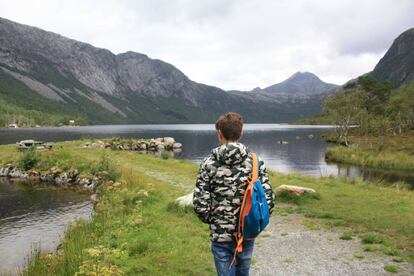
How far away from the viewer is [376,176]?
46.4 m

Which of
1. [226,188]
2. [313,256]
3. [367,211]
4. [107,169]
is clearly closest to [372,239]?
[313,256]

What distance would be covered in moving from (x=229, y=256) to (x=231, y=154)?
175cm

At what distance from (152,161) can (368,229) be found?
30173 mm

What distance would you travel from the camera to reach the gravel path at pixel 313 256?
10.2 meters

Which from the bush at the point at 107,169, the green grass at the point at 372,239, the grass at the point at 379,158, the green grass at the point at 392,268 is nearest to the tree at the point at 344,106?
the grass at the point at 379,158

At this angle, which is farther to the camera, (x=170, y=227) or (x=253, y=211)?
(x=170, y=227)

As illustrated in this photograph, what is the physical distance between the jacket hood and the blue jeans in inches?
54.1

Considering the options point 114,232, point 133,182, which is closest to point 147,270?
point 114,232

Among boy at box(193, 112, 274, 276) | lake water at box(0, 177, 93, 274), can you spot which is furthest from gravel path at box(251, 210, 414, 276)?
lake water at box(0, 177, 93, 274)

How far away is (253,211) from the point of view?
5.84 m

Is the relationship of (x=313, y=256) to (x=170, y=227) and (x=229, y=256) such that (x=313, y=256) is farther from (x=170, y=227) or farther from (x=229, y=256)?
(x=229, y=256)

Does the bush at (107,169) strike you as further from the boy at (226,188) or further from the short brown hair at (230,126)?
the short brown hair at (230,126)

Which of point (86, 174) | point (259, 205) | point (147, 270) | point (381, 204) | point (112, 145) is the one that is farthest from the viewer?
point (112, 145)

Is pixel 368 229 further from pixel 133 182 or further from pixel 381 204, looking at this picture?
pixel 133 182
